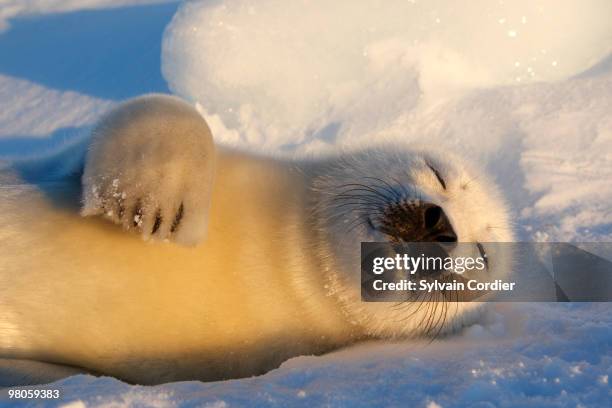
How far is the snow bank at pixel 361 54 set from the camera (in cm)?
471

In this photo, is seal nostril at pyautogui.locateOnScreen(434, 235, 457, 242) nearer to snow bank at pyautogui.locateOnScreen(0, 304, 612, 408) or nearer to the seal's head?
the seal's head

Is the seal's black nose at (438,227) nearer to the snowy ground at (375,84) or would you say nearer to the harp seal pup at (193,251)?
the harp seal pup at (193,251)

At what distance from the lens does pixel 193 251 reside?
7.34 feet

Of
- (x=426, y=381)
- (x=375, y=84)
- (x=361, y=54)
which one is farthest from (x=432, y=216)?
(x=361, y=54)

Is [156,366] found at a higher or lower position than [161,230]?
lower

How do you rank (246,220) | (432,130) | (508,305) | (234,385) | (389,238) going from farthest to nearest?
(432,130) < (508,305) < (246,220) < (389,238) < (234,385)

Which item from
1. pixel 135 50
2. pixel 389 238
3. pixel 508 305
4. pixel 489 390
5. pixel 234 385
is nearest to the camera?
pixel 489 390

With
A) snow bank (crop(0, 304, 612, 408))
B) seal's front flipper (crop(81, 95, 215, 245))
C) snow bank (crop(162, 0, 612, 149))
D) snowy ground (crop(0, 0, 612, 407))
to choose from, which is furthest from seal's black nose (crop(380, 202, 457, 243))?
snow bank (crop(162, 0, 612, 149))

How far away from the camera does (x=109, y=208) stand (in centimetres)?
209

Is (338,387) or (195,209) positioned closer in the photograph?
(338,387)

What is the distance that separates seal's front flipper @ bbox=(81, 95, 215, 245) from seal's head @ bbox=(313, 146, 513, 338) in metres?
0.49

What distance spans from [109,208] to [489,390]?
123cm

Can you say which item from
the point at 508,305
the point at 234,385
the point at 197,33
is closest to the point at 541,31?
the point at 197,33

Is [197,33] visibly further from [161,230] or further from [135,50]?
[161,230]
